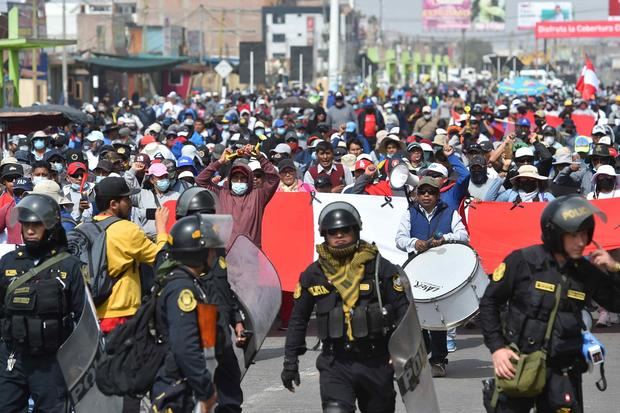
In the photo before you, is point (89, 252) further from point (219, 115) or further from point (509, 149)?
point (219, 115)

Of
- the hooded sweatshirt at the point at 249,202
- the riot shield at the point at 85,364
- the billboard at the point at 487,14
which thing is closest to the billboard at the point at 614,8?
the billboard at the point at 487,14

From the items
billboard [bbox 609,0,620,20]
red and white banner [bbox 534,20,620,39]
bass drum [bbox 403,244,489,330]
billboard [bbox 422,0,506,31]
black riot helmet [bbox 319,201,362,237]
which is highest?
billboard [bbox 422,0,506,31]

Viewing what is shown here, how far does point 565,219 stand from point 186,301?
173 cm

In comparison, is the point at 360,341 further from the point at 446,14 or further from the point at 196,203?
the point at 446,14

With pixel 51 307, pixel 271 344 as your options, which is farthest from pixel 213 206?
pixel 271 344

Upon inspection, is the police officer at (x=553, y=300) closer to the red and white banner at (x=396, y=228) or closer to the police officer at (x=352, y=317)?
the police officer at (x=352, y=317)

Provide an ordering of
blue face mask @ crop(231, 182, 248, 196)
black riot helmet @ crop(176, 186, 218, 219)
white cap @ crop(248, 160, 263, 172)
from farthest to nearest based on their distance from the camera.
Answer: white cap @ crop(248, 160, 263, 172) < blue face mask @ crop(231, 182, 248, 196) < black riot helmet @ crop(176, 186, 218, 219)

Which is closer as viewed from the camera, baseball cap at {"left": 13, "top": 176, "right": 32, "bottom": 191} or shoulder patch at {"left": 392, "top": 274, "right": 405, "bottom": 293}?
→ shoulder patch at {"left": 392, "top": 274, "right": 405, "bottom": 293}

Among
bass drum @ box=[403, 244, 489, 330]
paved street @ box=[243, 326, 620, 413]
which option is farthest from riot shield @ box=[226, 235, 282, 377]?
bass drum @ box=[403, 244, 489, 330]

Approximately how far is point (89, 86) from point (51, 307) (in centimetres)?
5781

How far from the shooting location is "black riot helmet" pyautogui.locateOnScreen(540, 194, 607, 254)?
21.4 ft

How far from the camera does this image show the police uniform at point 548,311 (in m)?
6.67

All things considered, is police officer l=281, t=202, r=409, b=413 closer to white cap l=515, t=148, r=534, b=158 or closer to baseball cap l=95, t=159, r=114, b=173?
baseball cap l=95, t=159, r=114, b=173

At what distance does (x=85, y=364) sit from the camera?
7.55 meters
